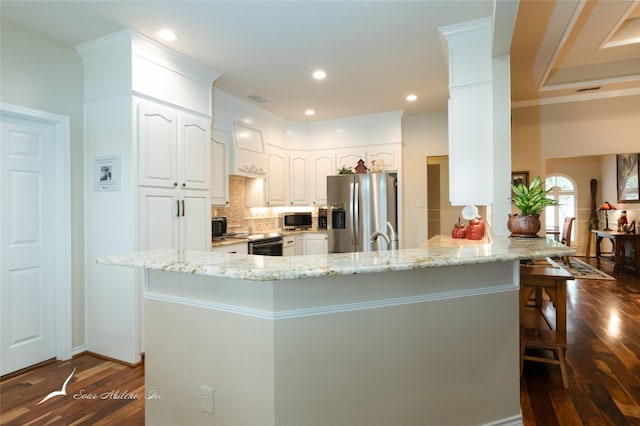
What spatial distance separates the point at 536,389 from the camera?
7.34ft

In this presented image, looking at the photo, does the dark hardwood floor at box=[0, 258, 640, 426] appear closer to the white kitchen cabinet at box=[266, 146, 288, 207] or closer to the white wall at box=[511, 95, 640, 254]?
the white wall at box=[511, 95, 640, 254]

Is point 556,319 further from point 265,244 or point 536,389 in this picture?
point 265,244

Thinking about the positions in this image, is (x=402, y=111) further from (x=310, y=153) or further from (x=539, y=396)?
(x=539, y=396)

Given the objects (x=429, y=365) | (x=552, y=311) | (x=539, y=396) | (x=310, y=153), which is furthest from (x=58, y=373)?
(x=552, y=311)

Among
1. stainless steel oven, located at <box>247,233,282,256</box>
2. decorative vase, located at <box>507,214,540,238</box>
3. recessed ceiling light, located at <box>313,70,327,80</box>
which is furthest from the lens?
stainless steel oven, located at <box>247,233,282,256</box>

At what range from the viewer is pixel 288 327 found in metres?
1.35

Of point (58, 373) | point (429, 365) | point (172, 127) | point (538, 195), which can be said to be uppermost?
point (172, 127)

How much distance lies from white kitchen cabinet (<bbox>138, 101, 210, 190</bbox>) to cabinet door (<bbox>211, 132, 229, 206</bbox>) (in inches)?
19.1

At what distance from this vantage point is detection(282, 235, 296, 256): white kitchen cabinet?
479 cm

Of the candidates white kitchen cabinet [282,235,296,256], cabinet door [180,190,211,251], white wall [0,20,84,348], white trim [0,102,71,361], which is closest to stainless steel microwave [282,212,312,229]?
white kitchen cabinet [282,235,296,256]

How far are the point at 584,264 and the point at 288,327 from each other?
24.9 ft

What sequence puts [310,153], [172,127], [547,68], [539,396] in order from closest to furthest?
[539,396] → [172,127] → [547,68] → [310,153]

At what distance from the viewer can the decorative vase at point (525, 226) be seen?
2.20 m

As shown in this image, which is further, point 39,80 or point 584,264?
point 584,264
